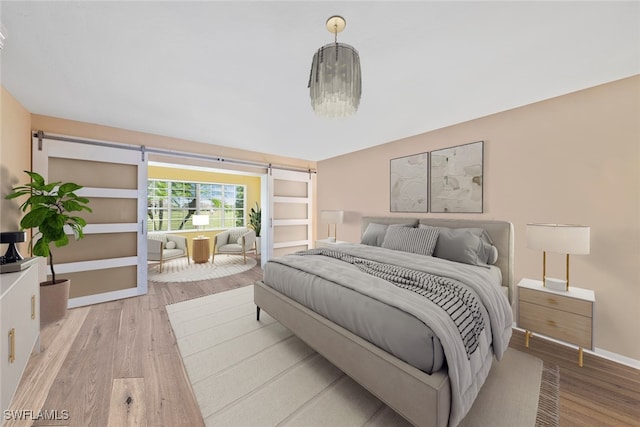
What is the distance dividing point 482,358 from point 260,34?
248cm

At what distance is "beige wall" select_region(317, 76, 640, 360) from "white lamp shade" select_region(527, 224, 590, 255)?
17.0 inches

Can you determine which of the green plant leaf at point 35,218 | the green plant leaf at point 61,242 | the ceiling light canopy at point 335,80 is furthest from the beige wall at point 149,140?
the ceiling light canopy at point 335,80

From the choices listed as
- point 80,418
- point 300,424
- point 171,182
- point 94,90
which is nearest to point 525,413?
point 300,424

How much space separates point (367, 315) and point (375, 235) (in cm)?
214

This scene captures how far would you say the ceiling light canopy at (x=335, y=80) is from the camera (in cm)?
125

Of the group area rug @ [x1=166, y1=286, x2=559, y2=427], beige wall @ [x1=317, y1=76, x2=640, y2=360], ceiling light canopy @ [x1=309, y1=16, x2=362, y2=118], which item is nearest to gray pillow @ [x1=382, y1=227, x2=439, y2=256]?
beige wall @ [x1=317, y1=76, x2=640, y2=360]

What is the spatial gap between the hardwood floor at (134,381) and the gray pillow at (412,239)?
1.19m

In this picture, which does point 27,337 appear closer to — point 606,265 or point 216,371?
point 216,371

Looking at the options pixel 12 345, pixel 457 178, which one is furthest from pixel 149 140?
pixel 457 178

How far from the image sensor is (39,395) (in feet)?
5.19

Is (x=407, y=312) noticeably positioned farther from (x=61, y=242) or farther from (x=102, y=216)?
(x=102, y=216)

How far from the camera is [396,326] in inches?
53.5

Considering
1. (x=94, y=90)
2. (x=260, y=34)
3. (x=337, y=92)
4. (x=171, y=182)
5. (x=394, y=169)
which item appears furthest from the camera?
(x=171, y=182)

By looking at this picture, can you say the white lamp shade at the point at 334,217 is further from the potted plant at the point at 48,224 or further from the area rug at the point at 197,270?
the potted plant at the point at 48,224
